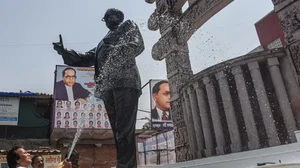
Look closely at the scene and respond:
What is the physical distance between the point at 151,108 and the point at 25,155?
15391mm

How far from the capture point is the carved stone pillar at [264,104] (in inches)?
169

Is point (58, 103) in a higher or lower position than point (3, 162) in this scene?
higher

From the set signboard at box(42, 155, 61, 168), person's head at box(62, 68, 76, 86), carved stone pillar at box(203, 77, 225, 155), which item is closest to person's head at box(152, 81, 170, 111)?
person's head at box(62, 68, 76, 86)

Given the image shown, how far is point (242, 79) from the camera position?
4.75m

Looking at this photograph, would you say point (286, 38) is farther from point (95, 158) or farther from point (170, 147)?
point (170, 147)

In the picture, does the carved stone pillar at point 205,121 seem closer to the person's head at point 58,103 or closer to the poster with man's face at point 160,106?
the person's head at point 58,103

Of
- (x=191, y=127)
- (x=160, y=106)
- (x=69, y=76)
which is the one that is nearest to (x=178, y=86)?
(x=191, y=127)

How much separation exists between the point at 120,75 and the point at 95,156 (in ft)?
43.4

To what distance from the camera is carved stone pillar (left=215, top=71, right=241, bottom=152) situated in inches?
179

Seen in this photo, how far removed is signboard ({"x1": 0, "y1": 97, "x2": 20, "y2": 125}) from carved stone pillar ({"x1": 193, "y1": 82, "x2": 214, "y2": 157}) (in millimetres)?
12441

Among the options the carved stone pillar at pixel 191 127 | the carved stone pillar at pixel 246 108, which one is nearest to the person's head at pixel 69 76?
the carved stone pillar at pixel 191 127

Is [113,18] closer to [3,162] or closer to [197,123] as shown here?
[197,123]

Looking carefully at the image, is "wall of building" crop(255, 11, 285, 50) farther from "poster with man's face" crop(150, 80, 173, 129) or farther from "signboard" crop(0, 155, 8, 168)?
"signboard" crop(0, 155, 8, 168)

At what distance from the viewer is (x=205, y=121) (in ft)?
17.0
